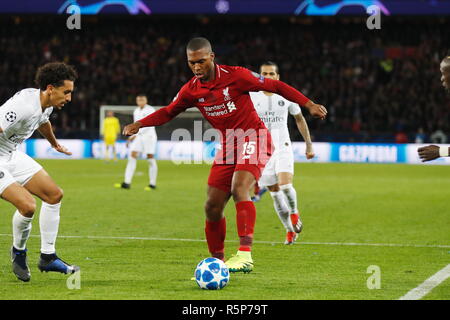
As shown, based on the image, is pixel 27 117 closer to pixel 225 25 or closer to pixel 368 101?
pixel 368 101

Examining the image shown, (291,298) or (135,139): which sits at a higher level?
(135,139)

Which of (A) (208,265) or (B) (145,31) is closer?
(A) (208,265)

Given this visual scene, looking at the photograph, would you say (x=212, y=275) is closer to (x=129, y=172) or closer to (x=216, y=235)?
(x=216, y=235)

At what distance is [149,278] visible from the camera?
24.5 feet

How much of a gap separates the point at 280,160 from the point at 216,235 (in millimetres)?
3227

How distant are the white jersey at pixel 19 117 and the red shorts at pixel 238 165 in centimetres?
165

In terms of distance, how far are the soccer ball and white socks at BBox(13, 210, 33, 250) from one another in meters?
1.62

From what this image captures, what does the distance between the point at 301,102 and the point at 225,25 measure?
33.0m

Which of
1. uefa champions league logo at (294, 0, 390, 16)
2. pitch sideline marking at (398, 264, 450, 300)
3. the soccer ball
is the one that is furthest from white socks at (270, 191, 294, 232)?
uefa champions league logo at (294, 0, 390, 16)

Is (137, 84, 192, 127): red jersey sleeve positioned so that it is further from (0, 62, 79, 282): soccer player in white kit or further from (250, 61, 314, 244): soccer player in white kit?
(250, 61, 314, 244): soccer player in white kit

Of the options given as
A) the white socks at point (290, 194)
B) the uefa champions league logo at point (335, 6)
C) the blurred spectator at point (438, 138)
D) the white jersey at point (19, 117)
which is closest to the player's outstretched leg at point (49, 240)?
the white jersey at point (19, 117)

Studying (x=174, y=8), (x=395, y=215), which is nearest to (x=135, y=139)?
(x=395, y=215)

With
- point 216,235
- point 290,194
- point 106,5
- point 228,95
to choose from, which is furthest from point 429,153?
point 106,5
